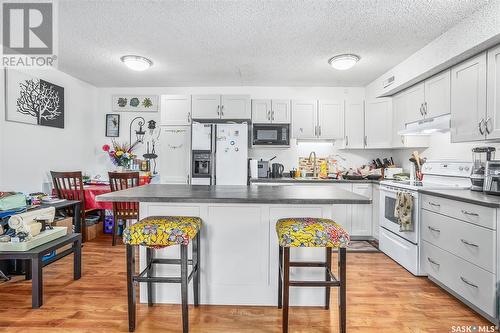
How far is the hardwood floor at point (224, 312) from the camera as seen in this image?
189cm

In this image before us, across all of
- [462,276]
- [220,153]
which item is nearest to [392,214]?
[462,276]

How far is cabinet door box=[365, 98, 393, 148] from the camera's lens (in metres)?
4.04

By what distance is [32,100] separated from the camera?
3.44 metres

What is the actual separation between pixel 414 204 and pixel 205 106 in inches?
124

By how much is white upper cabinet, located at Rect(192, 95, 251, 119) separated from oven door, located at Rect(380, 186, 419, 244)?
2.25m

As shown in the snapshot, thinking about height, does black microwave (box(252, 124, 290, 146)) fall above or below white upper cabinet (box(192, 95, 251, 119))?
below

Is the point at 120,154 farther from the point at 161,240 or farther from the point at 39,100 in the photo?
the point at 161,240

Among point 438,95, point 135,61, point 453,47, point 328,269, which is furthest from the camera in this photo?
point 135,61

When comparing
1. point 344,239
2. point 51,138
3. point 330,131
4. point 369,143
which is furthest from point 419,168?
point 51,138

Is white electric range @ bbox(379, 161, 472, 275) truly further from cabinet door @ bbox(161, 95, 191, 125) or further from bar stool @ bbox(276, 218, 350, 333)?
cabinet door @ bbox(161, 95, 191, 125)

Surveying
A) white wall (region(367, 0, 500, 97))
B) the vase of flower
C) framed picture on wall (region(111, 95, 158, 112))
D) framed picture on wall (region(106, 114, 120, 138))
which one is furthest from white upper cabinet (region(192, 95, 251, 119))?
white wall (region(367, 0, 500, 97))

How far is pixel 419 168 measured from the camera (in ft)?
11.1

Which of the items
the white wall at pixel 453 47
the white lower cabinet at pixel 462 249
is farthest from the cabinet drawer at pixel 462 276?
the white wall at pixel 453 47

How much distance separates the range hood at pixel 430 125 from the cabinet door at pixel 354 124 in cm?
85
